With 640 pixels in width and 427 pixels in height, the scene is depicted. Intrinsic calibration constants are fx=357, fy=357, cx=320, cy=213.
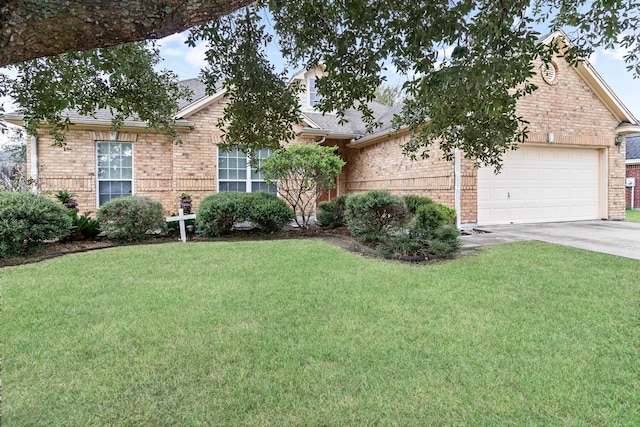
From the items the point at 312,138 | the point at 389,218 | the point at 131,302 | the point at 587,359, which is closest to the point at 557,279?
the point at 587,359

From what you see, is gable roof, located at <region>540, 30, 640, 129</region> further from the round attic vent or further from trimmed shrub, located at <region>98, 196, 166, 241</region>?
trimmed shrub, located at <region>98, 196, 166, 241</region>

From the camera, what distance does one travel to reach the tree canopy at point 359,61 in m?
2.43

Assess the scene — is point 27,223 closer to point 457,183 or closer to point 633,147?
point 457,183

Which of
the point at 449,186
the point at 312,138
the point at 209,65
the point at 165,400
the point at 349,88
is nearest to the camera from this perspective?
the point at 165,400

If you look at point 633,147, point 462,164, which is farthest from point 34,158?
point 633,147

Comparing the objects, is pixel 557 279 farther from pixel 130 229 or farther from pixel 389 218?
pixel 130 229

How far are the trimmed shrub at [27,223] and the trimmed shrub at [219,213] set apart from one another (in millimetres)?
2768

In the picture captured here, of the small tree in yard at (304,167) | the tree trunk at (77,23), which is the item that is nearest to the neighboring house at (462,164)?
the small tree in yard at (304,167)

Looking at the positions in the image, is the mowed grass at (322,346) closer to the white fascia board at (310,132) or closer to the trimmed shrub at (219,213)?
the trimmed shrub at (219,213)

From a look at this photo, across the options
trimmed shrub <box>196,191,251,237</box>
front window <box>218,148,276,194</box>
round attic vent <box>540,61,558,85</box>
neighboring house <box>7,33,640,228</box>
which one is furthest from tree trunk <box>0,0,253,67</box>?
round attic vent <box>540,61,558,85</box>

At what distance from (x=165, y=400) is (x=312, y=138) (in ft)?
37.4

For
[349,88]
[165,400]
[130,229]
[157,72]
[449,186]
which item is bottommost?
[165,400]

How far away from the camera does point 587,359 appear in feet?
9.56

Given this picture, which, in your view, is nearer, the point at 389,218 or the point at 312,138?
the point at 389,218
